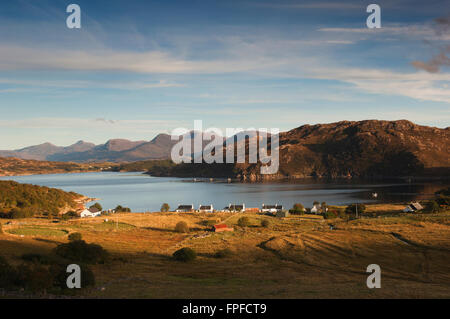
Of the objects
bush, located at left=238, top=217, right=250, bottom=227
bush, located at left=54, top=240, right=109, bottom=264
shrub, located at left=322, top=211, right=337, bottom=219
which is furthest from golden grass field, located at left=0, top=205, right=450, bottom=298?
shrub, located at left=322, top=211, right=337, bottom=219

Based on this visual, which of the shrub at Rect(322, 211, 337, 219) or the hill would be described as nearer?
the shrub at Rect(322, 211, 337, 219)

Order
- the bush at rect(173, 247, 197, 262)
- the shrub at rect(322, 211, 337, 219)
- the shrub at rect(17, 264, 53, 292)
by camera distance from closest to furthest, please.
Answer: the shrub at rect(17, 264, 53, 292) < the bush at rect(173, 247, 197, 262) < the shrub at rect(322, 211, 337, 219)

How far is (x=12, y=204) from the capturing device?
10006 centimetres

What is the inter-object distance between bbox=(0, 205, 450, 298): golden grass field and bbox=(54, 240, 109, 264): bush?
2149 millimetres

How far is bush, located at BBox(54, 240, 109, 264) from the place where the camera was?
38.8 meters

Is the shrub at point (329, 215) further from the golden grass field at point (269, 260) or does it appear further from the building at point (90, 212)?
the building at point (90, 212)

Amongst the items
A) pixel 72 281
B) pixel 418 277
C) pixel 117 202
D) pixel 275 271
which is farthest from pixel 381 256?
pixel 117 202

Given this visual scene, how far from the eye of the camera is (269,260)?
43.2 meters

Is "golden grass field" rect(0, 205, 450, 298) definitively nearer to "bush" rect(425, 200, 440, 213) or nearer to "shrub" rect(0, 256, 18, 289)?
"shrub" rect(0, 256, 18, 289)

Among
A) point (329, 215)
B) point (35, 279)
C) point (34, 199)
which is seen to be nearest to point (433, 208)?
point (329, 215)

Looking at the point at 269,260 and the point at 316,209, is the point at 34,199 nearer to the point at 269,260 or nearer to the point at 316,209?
the point at 316,209

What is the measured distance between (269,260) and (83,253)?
21200 millimetres
